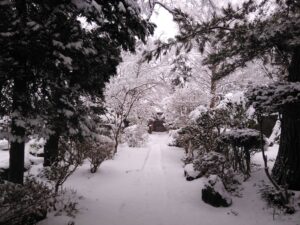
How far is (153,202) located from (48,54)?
4636mm

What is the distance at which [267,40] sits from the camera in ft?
20.1

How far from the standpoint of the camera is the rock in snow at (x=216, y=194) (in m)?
7.10

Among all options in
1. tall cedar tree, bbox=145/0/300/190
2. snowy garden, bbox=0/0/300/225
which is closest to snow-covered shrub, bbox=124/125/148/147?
snowy garden, bbox=0/0/300/225

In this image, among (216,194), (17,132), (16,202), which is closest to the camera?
(16,202)

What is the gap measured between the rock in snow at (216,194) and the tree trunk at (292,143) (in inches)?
56.0

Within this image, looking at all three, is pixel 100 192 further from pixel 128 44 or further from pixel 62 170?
pixel 128 44

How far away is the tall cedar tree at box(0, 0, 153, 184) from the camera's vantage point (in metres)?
4.85

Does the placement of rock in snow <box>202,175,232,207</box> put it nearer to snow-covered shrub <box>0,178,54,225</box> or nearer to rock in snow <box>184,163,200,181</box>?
rock in snow <box>184,163,200,181</box>


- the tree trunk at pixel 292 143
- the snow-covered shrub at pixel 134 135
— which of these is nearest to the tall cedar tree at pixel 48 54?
the tree trunk at pixel 292 143

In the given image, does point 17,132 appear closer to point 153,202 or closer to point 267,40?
point 153,202

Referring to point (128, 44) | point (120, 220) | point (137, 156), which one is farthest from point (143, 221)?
point (137, 156)

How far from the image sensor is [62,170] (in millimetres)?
6980

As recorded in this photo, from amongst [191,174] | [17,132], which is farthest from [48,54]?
[191,174]

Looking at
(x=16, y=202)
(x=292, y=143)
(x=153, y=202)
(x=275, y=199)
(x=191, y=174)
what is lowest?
(x=153, y=202)
